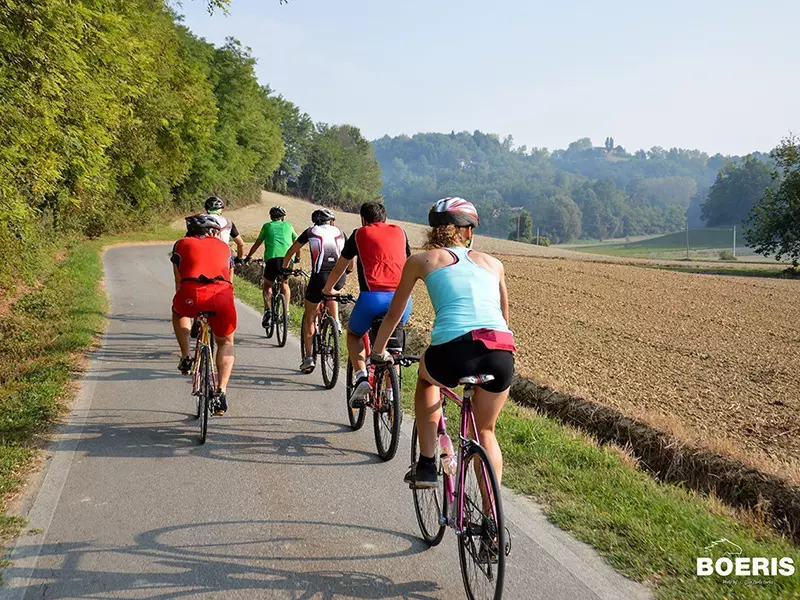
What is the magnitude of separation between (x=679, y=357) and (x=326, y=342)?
6.97 metres

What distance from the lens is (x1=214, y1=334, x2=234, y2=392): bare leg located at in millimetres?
6281

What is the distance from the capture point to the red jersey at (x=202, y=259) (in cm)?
617

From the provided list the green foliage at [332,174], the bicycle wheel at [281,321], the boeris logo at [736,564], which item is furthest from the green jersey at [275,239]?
the green foliage at [332,174]

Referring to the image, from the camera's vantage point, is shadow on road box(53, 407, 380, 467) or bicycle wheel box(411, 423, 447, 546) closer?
bicycle wheel box(411, 423, 447, 546)

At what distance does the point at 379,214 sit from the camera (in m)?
6.20

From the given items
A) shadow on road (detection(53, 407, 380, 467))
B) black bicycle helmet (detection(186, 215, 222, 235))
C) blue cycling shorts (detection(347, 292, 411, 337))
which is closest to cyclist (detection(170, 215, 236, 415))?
black bicycle helmet (detection(186, 215, 222, 235))

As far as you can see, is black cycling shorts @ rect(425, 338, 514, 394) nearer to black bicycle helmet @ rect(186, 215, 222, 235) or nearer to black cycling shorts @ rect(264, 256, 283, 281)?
black bicycle helmet @ rect(186, 215, 222, 235)

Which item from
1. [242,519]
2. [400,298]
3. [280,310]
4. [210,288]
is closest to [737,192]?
[280,310]

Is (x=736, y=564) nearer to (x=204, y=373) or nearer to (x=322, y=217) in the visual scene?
(x=204, y=373)

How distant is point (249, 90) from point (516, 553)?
58.5 meters

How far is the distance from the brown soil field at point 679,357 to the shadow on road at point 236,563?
3744 mm

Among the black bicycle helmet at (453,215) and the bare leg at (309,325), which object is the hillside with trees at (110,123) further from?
the black bicycle helmet at (453,215)

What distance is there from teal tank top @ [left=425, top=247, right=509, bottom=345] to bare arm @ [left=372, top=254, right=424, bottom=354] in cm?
11

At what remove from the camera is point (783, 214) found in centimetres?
4744
